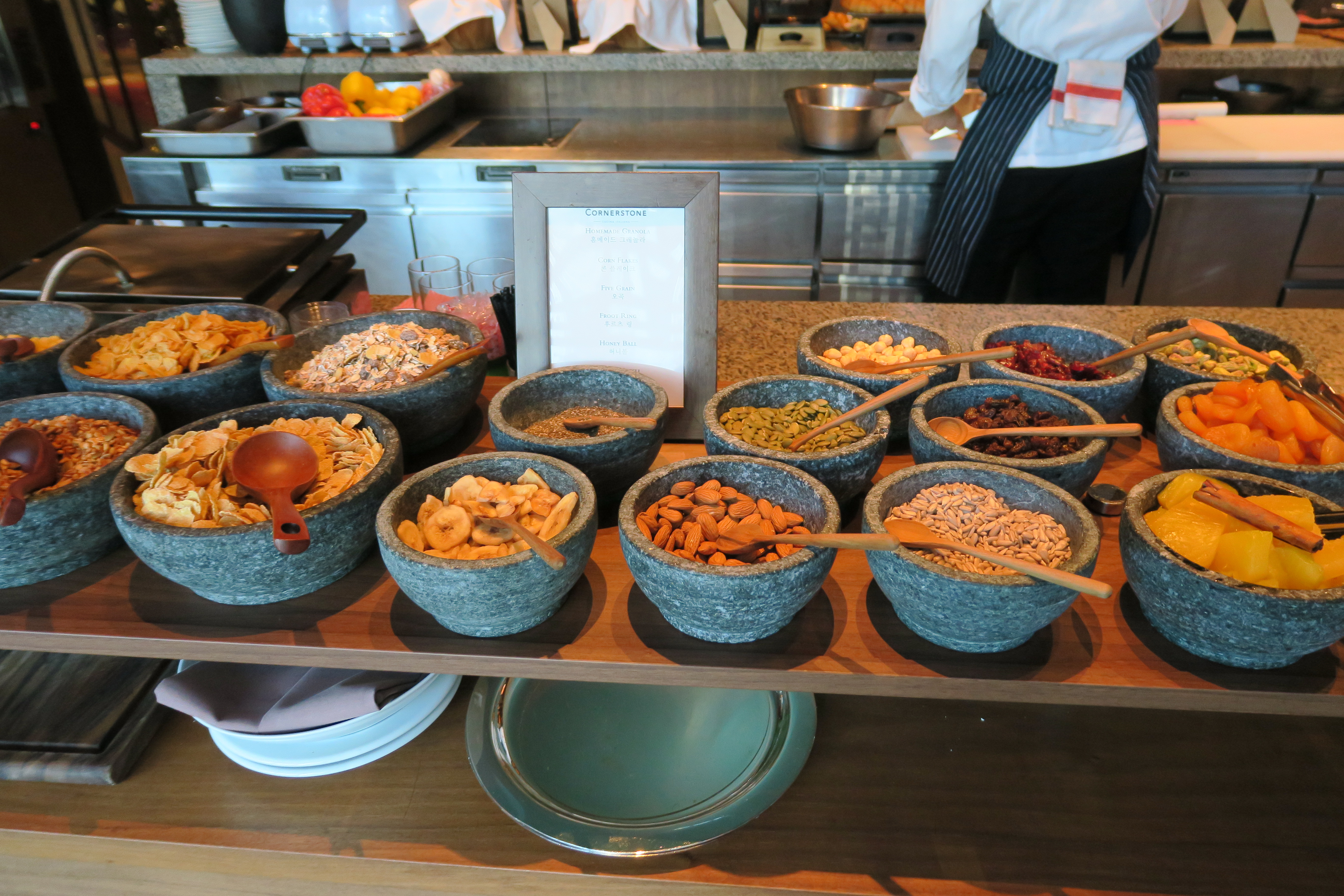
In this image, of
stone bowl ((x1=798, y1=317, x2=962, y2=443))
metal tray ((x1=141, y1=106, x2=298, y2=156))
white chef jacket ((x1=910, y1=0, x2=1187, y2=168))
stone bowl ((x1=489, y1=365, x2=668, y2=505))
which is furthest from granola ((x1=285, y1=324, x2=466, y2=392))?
metal tray ((x1=141, y1=106, x2=298, y2=156))

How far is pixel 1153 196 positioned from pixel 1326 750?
2103mm

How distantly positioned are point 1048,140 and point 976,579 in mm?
2322

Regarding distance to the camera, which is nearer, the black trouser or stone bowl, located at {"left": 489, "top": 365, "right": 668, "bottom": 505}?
stone bowl, located at {"left": 489, "top": 365, "right": 668, "bottom": 505}

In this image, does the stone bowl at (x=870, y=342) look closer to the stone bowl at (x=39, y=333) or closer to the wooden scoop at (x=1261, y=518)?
the wooden scoop at (x=1261, y=518)

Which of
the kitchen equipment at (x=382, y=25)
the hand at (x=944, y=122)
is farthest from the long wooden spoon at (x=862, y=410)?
the kitchen equipment at (x=382, y=25)

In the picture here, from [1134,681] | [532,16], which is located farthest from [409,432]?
[532,16]

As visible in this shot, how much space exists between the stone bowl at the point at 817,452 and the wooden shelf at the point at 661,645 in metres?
0.09

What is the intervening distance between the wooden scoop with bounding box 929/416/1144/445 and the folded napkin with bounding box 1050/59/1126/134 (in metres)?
1.84

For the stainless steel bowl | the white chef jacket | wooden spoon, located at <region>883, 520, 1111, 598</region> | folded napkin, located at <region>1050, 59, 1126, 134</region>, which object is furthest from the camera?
the stainless steel bowl

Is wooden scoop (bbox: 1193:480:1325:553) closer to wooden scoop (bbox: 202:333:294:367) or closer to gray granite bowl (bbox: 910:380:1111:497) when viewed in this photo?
gray granite bowl (bbox: 910:380:1111:497)

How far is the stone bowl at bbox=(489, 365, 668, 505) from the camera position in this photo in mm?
925

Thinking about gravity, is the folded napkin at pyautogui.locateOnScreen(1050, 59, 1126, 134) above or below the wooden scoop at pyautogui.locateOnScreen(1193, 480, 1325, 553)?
above

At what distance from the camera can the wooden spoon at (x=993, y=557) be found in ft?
2.16

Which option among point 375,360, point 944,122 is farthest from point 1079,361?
point 944,122
